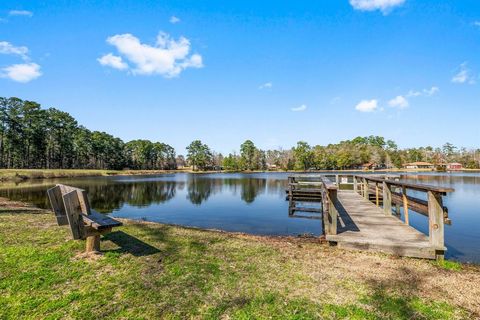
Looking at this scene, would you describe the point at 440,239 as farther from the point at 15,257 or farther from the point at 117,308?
the point at 15,257

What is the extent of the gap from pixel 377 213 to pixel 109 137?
88744mm

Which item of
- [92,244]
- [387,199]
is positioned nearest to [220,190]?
[387,199]

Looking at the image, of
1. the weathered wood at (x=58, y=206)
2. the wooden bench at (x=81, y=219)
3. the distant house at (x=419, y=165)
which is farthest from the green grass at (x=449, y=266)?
the distant house at (x=419, y=165)

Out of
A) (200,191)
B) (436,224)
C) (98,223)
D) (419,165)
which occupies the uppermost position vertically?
(419,165)

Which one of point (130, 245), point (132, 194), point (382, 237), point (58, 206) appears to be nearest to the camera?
point (58, 206)

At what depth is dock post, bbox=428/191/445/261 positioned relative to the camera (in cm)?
512

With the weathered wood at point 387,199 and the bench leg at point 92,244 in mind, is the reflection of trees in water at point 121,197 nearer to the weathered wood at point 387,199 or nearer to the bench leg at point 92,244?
the bench leg at point 92,244

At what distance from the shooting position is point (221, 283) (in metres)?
3.85

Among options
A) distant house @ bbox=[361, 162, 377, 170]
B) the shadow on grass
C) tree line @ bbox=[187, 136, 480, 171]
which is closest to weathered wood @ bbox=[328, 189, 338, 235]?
the shadow on grass

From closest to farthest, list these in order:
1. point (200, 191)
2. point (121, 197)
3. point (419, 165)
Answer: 1. point (121, 197)
2. point (200, 191)
3. point (419, 165)

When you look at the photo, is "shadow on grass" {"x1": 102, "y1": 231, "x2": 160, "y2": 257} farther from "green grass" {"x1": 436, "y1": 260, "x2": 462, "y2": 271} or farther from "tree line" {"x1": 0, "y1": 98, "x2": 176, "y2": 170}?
"tree line" {"x1": 0, "y1": 98, "x2": 176, "y2": 170}

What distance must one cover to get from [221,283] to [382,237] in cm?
419

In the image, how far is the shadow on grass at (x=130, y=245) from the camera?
17.2 feet

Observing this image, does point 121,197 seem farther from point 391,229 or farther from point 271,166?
point 271,166
